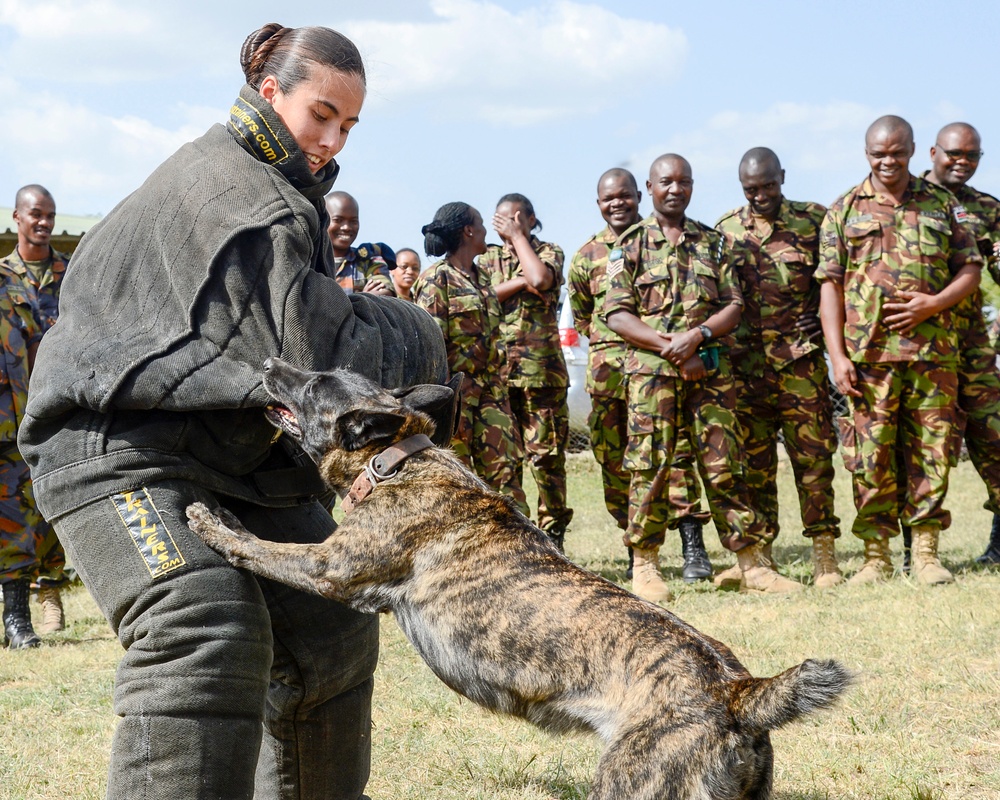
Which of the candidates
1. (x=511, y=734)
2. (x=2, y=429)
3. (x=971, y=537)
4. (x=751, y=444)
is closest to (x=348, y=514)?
(x=511, y=734)

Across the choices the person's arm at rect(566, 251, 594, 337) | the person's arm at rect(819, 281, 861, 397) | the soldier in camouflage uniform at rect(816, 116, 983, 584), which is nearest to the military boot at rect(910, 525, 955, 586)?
the soldier in camouflage uniform at rect(816, 116, 983, 584)

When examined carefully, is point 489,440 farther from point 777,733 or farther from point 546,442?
point 777,733

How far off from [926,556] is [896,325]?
64.5 inches


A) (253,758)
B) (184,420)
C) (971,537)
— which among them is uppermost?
(184,420)

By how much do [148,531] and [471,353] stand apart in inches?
220

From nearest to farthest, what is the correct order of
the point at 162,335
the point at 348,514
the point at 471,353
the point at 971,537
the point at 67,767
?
the point at 162,335 < the point at 348,514 < the point at 67,767 < the point at 471,353 < the point at 971,537

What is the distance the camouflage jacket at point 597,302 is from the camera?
8898mm

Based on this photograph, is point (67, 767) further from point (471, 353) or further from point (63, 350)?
point (471, 353)

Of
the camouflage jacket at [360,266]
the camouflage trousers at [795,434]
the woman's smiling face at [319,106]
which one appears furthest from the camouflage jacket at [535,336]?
the woman's smiling face at [319,106]

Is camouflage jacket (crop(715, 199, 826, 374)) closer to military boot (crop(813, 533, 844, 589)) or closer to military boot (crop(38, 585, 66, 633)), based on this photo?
military boot (crop(813, 533, 844, 589))

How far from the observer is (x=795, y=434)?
858cm

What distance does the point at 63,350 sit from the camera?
10.0 feet

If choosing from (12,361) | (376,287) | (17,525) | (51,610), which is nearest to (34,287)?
(12,361)

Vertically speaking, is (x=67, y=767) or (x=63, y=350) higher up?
(x=63, y=350)
